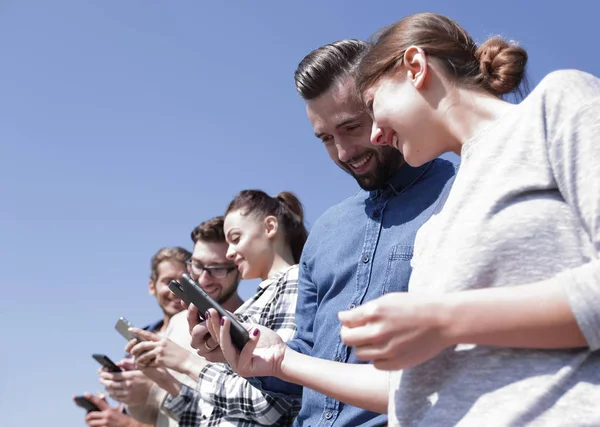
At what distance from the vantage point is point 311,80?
3328 mm

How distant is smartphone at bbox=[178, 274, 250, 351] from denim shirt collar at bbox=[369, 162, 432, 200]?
864 millimetres

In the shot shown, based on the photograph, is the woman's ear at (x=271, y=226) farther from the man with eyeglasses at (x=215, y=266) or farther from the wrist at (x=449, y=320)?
the wrist at (x=449, y=320)

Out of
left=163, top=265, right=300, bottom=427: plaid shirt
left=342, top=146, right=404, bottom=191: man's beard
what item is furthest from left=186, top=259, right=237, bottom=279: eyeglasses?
left=342, top=146, right=404, bottom=191: man's beard

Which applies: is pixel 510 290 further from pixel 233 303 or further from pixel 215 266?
pixel 215 266

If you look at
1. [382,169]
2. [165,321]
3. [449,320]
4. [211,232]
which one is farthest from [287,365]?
[165,321]

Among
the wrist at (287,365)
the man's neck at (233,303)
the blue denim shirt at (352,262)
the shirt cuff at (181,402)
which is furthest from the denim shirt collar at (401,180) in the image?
the man's neck at (233,303)

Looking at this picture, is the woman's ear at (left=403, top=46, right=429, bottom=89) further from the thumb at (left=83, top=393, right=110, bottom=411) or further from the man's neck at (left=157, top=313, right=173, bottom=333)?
the man's neck at (left=157, top=313, right=173, bottom=333)

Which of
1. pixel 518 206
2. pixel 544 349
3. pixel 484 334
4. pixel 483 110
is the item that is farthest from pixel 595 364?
pixel 483 110

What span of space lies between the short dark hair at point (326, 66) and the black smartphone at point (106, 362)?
2532 millimetres

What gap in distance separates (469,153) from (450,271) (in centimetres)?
35

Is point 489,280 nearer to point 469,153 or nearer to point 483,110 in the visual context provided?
point 469,153

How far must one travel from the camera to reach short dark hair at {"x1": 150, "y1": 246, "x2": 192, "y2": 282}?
6.27m

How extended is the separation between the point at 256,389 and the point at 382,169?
1301 mm

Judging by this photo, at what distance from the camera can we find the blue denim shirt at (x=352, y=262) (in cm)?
263
